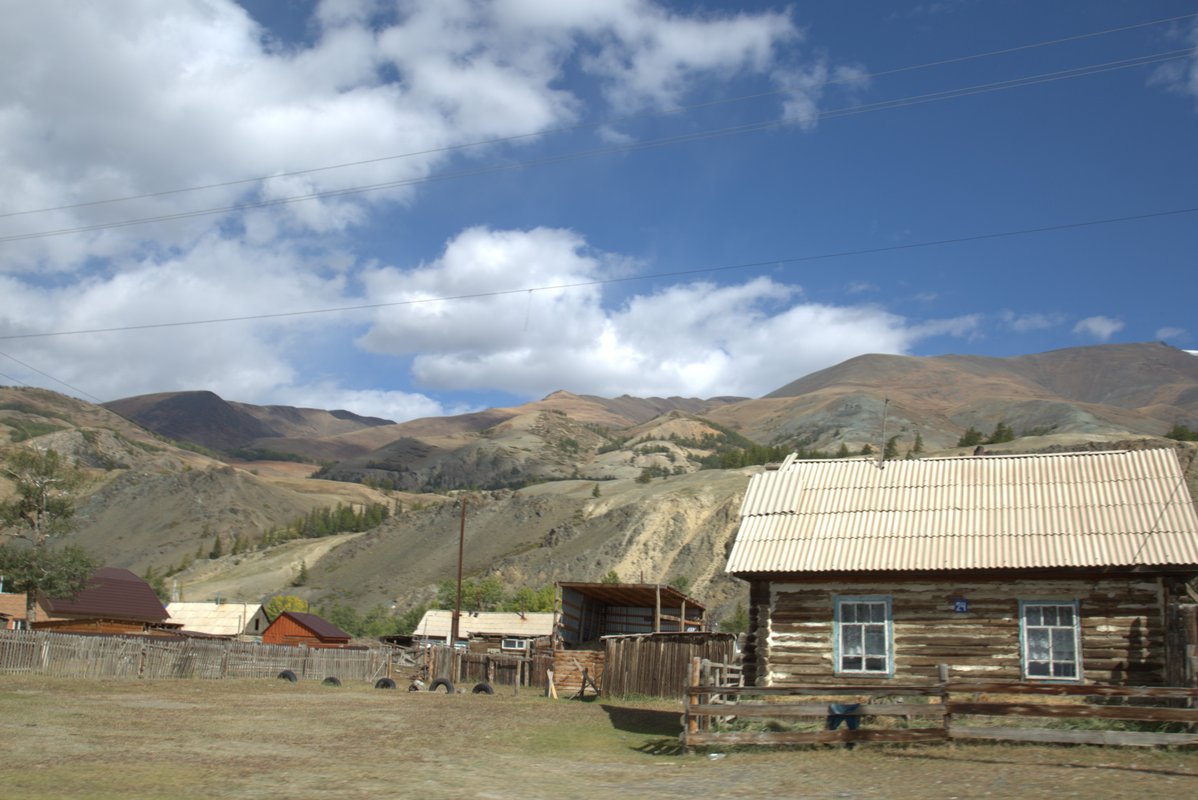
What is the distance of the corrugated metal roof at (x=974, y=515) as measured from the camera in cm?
1988

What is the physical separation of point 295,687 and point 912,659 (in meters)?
25.4

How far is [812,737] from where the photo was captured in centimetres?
1697

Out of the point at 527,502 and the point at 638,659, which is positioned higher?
the point at 527,502

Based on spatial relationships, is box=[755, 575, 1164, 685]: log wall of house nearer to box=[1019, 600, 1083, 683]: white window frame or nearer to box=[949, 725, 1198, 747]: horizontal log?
box=[1019, 600, 1083, 683]: white window frame

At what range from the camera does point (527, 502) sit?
467 feet

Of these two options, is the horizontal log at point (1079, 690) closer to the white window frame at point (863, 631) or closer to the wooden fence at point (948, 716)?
the wooden fence at point (948, 716)

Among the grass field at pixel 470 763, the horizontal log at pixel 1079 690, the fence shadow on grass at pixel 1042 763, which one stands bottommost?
the grass field at pixel 470 763

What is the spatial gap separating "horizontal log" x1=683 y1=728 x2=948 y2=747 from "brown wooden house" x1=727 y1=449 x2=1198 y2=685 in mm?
2335

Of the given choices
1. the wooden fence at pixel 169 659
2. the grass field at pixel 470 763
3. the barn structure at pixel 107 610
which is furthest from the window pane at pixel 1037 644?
the barn structure at pixel 107 610

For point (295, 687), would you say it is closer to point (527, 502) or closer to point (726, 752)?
point (726, 752)

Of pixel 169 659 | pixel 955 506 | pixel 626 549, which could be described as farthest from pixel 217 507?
pixel 955 506

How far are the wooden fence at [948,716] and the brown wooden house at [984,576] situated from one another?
3.95 feet

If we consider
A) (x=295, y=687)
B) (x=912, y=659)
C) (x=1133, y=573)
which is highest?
(x=1133, y=573)

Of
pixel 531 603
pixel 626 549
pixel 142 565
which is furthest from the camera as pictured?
pixel 142 565
